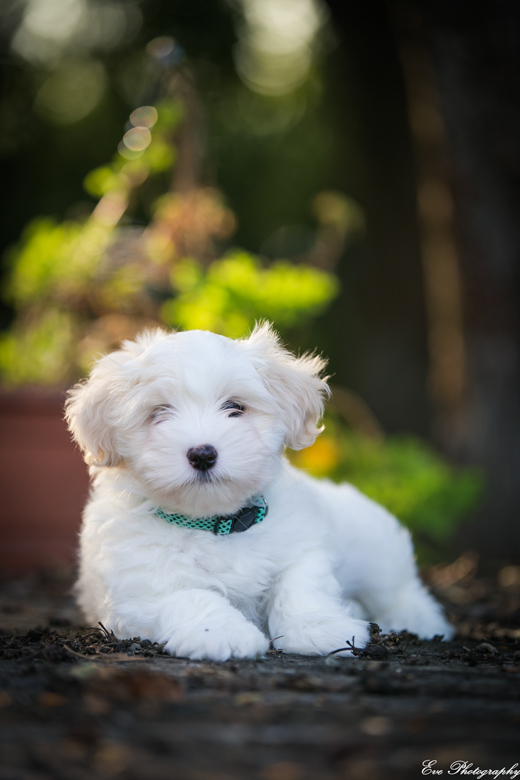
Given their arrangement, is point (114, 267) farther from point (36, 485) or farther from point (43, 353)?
point (36, 485)

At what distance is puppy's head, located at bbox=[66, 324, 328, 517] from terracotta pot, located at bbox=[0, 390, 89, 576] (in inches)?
94.4

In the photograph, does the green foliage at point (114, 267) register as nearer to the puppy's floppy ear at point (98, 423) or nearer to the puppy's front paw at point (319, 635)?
the puppy's floppy ear at point (98, 423)

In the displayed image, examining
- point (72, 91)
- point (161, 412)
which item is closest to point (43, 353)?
point (161, 412)

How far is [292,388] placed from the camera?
305cm

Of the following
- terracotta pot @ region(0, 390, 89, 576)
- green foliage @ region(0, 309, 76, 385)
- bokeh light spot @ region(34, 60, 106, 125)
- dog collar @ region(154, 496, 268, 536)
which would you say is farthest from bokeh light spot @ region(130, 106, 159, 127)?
bokeh light spot @ region(34, 60, 106, 125)

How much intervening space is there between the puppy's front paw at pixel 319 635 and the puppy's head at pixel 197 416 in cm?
51

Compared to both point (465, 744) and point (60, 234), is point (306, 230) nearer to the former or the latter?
point (60, 234)

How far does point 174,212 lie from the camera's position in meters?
6.00

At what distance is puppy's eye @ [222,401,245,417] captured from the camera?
9.21 feet

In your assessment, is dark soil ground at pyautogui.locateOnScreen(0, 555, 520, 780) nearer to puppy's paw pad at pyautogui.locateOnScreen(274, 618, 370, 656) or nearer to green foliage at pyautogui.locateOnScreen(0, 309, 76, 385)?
puppy's paw pad at pyautogui.locateOnScreen(274, 618, 370, 656)

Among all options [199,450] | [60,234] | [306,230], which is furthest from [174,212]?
[306,230]

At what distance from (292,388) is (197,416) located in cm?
54

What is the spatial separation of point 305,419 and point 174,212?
11.4 feet

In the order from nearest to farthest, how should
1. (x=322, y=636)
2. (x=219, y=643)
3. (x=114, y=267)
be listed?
(x=219, y=643)
(x=322, y=636)
(x=114, y=267)
